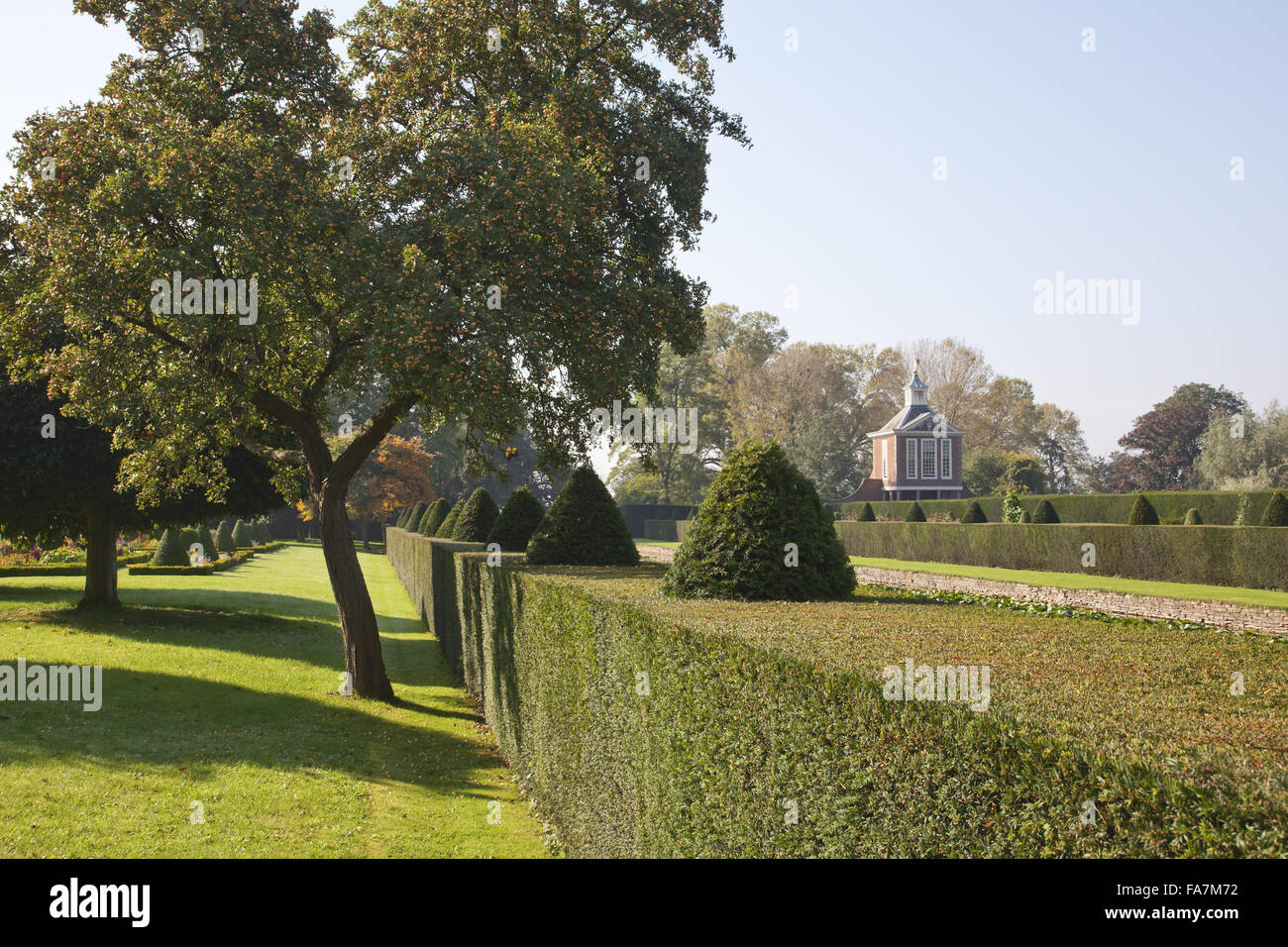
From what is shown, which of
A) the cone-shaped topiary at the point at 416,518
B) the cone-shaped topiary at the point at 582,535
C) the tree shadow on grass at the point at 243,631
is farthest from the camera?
the cone-shaped topiary at the point at 416,518

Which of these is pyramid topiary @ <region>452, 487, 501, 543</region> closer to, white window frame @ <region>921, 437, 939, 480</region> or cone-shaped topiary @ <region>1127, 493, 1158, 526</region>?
cone-shaped topiary @ <region>1127, 493, 1158, 526</region>

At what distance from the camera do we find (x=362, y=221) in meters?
11.2

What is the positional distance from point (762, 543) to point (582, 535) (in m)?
6.31

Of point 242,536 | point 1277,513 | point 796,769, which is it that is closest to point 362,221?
point 796,769

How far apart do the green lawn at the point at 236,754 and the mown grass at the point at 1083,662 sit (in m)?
3.68

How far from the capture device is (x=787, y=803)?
11.2ft

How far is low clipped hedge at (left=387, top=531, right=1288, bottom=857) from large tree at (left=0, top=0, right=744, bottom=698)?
15.9 ft

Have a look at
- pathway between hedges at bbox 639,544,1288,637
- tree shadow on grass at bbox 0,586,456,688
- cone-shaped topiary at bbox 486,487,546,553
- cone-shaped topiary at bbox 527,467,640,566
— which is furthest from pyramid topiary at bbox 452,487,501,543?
cone-shaped topiary at bbox 527,467,640,566

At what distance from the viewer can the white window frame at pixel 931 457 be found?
60781mm

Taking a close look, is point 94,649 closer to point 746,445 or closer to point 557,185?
point 557,185

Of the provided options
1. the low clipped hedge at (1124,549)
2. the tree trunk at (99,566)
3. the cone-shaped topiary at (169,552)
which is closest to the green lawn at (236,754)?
the tree trunk at (99,566)

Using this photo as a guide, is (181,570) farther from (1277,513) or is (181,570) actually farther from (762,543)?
(1277,513)

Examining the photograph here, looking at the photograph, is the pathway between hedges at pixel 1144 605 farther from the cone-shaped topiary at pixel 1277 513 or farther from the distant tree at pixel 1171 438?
the distant tree at pixel 1171 438

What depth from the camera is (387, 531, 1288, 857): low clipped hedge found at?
2.04 metres
